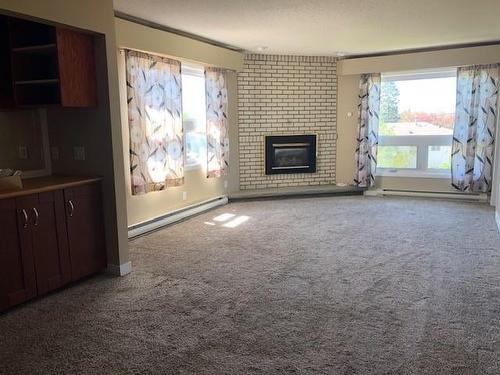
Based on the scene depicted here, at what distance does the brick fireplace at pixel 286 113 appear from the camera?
7082 millimetres

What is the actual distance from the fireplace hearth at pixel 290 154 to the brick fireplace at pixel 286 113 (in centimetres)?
2

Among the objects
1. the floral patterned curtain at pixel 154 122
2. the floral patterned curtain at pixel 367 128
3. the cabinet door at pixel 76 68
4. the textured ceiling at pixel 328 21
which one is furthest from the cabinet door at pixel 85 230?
the floral patterned curtain at pixel 367 128

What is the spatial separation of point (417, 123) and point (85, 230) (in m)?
5.88

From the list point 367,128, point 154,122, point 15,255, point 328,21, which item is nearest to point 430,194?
point 367,128

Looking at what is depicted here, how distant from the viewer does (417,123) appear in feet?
23.4

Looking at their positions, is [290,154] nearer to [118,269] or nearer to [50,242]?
[118,269]

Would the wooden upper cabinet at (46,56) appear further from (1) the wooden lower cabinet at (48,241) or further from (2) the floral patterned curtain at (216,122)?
(2) the floral patterned curtain at (216,122)

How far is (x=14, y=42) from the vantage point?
3.32 meters

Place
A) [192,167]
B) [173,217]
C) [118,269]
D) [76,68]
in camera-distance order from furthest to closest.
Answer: [192,167]
[173,217]
[118,269]
[76,68]

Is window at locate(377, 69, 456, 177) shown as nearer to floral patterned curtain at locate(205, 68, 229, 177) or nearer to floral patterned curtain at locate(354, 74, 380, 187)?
→ floral patterned curtain at locate(354, 74, 380, 187)

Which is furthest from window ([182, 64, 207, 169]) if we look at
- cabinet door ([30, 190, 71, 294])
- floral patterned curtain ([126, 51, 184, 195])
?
cabinet door ([30, 190, 71, 294])

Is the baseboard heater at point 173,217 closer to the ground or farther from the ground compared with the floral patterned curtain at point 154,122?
closer to the ground

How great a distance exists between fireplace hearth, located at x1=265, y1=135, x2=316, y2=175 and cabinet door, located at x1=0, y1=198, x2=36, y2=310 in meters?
4.81

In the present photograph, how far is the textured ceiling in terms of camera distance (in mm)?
4137
